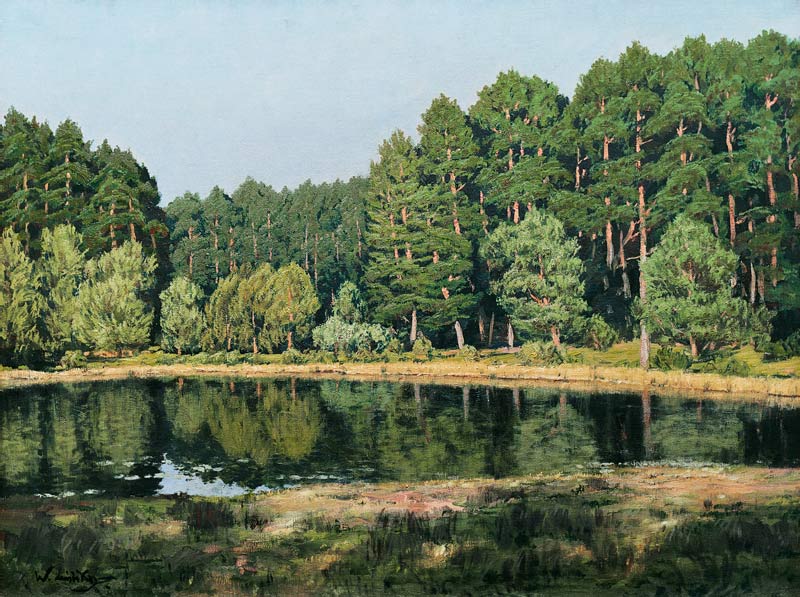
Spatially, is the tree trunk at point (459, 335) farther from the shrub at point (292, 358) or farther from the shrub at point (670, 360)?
the shrub at point (670, 360)

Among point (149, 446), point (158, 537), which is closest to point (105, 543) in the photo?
point (158, 537)

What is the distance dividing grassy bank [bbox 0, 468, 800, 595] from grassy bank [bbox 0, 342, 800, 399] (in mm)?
24160

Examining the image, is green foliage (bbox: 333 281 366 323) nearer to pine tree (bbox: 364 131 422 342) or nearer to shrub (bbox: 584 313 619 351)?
pine tree (bbox: 364 131 422 342)

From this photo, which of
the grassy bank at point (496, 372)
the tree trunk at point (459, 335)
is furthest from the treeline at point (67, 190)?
the tree trunk at point (459, 335)

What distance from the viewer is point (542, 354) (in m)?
57.1

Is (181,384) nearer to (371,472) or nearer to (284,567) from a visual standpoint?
(371,472)

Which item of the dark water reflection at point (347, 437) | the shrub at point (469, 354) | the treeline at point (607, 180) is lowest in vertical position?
the dark water reflection at point (347, 437)

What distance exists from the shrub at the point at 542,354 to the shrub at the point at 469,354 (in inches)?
226

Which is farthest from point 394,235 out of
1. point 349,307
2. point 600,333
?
point 600,333

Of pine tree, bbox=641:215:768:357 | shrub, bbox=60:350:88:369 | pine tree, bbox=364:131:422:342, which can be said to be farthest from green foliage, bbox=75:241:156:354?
pine tree, bbox=641:215:768:357

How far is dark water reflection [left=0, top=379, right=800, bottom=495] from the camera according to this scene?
24.9 metres

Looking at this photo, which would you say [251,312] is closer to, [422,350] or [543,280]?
[422,350]

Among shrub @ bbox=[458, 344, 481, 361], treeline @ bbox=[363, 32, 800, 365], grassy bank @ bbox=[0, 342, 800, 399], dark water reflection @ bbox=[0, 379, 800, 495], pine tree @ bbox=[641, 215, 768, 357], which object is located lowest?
dark water reflection @ bbox=[0, 379, 800, 495]

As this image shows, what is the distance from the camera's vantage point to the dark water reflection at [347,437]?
24.9 metres
